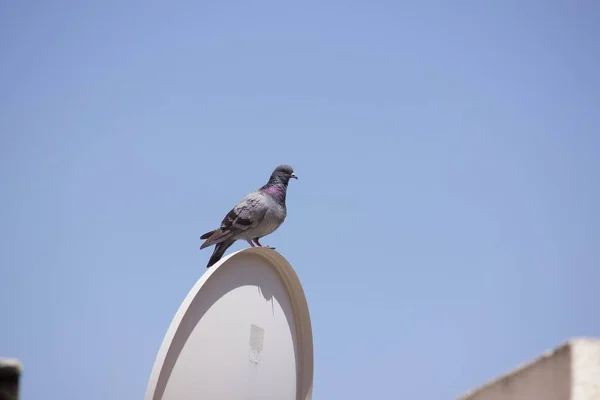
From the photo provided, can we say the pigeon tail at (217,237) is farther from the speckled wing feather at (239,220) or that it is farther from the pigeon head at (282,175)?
the pigeon head at (282,175)

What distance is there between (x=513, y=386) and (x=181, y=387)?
3.43 m

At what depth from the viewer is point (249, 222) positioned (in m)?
9.81

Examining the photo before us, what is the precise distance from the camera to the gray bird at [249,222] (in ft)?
32.0

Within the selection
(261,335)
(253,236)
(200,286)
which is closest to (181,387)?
(200,286)

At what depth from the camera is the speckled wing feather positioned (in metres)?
9.75

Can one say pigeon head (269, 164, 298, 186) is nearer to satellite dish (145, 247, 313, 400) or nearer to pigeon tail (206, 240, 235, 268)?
pigeon tail (206, 240, 235, 268)

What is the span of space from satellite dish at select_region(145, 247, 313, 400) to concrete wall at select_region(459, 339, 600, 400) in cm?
321

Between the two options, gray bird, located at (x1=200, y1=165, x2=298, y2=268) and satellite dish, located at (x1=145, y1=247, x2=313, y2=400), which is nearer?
satellite dish, located at (x1=145, y1=247, x2=313, y2=400)

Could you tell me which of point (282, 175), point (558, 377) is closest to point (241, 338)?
point (282, 175)

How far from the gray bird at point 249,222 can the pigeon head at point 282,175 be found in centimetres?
49

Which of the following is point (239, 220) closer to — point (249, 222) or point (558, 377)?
point (249, 222)

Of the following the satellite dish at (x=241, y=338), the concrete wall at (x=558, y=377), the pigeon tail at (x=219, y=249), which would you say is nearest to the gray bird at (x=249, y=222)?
the pigeon tail at (x=219, y=249)

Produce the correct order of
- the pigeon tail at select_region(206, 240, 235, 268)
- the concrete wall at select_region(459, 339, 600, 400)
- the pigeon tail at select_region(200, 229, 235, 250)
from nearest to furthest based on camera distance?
the concrete wall at select_region(459, 339, 600, 400)
the pigeon tail at select_region(200, 229, 235, 250)
the pigeon tail at select_region(206, 240, 235, 268)

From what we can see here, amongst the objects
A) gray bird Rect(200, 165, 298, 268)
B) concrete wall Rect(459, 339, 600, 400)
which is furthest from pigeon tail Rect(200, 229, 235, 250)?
concrete wall Rect(459, 339, 600, 400)
